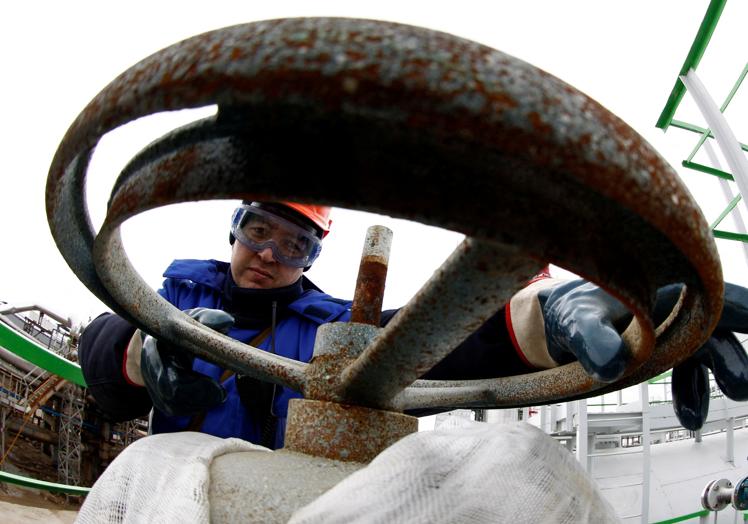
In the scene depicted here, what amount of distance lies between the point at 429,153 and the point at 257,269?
157 cm

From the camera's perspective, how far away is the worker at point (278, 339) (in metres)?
0.71

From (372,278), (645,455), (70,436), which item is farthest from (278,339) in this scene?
(70,436)

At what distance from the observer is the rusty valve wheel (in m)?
0.30

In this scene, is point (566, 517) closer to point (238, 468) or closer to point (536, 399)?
point (536, 399)

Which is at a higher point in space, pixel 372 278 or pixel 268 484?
pixel 372 278

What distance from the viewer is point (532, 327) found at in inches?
41.9

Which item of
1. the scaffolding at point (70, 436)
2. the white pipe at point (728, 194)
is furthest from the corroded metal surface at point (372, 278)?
the scaffolding at point (70, 436)

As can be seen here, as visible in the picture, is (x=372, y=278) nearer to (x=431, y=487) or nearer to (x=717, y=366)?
(x=431, y=487)

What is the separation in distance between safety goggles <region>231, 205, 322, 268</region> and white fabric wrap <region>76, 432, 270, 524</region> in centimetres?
106

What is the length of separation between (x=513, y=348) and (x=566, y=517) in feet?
1.89

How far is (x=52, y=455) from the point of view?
12328mm

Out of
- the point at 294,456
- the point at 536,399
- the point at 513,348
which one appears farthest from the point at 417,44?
the point at 513,348

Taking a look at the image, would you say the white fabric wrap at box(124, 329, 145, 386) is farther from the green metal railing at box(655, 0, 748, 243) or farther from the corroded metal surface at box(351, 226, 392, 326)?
the green metal railing at box(655, 0, 748, 243)

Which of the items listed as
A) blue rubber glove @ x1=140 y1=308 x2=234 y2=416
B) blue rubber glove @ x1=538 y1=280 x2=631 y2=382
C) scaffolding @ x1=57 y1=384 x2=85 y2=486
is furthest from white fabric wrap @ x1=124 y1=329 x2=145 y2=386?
scaffolding @ x1=57 y1=384 x2=85 y2=486
